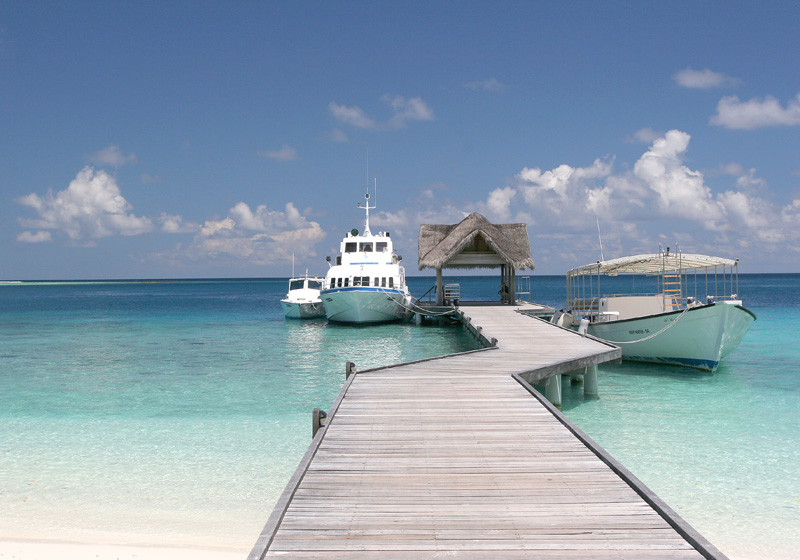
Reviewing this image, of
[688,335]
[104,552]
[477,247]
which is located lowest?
[104,552]

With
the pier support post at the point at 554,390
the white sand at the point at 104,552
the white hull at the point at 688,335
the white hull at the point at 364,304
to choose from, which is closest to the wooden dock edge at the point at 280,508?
the white sand at the point at 104,552

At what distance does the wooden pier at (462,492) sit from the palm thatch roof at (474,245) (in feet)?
62.6

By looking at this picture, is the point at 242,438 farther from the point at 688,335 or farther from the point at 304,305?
the point at 304,305

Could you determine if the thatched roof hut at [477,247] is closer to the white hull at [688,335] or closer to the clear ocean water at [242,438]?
the clear ocean water at [242,438]

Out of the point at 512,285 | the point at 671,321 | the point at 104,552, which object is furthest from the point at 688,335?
the point at 104,552

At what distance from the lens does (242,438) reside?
10719mm

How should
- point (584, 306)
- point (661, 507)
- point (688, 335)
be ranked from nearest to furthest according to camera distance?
point (661, 507) < point (688, 335) < point (584, 306)

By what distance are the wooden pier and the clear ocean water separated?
191 centimetres

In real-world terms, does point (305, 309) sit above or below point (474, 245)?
below

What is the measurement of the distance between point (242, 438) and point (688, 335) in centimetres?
1252

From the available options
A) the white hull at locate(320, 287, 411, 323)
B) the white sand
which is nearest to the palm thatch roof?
the white hull at locate(320, 287, 411, 323)

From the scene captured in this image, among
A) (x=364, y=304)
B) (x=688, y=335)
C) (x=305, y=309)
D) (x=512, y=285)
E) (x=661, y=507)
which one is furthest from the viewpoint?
(x=305, y=309)

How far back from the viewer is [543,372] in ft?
35.7

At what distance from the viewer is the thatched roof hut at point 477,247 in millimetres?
27297
